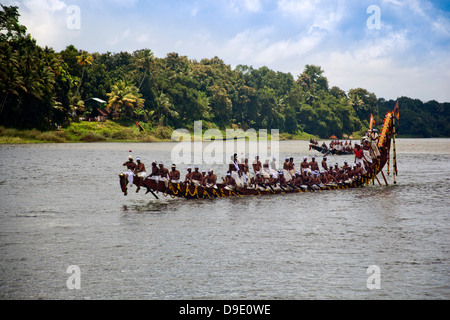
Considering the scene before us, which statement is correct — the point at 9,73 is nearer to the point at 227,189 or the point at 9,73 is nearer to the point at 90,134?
the point at 90,134

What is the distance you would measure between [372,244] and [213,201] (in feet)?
43.1

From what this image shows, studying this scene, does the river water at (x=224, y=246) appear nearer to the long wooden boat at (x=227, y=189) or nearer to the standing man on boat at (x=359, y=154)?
the long wooden boat at (x=227, y=189)

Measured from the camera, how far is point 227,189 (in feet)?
101

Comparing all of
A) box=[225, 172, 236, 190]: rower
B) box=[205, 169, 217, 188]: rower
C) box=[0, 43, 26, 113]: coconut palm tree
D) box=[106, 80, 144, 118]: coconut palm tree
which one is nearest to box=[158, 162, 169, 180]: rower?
box=[205, 169, 217, 188]: rower

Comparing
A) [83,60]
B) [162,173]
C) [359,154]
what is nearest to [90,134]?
[83,60]

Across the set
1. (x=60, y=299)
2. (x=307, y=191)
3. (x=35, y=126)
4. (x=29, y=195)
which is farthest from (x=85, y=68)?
(x=60, y=299)

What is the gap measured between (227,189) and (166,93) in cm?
8972

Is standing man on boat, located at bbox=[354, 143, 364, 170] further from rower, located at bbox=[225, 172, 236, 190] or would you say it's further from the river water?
rower, located at bbox=[225, 172, 236, 190]

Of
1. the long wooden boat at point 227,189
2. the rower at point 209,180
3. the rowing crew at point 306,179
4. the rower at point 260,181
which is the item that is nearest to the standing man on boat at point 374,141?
the long wooden boat at point 227,189

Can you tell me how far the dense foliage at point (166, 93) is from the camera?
251 feet

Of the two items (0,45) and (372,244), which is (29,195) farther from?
(0,45)

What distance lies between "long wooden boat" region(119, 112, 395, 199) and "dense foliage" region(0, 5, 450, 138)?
176ft

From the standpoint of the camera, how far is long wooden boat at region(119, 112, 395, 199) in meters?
28.0
